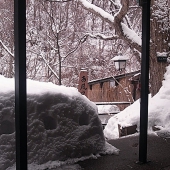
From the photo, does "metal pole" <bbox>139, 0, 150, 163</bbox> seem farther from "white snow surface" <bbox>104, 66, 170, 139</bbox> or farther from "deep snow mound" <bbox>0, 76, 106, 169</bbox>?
"white snow surface" <bbox>104, 66, 170, 139</bbox>

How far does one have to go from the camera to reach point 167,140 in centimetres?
496

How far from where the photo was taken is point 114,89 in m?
11.5

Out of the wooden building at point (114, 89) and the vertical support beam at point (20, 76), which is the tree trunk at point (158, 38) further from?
the vertical support beam at point (20, 76)

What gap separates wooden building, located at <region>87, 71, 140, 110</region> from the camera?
37.0ft

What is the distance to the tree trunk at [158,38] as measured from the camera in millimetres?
7727

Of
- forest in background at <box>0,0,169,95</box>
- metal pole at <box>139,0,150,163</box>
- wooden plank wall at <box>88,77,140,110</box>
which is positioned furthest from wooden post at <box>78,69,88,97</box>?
wooden plank wall at <box>88,77,140,110</box>

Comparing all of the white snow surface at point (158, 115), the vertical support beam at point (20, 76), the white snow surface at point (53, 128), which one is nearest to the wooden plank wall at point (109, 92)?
the white snow surface at point (158, 115)

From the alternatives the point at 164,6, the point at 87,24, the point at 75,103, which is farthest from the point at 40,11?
the point at 75,103

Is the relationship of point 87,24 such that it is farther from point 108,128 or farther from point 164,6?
point 108,128

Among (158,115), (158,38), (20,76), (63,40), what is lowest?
(158,115)

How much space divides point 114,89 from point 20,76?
9.28 metres

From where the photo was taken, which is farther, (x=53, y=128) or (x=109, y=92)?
(x=109, y=92)

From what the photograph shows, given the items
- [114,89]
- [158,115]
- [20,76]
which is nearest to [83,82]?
[158,115]

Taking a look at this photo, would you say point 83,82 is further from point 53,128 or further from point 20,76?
point 20,76
